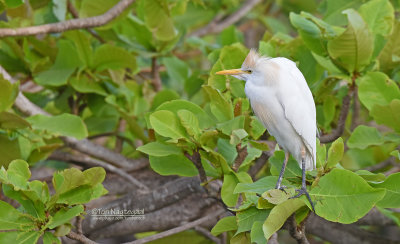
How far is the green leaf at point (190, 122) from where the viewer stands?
1.61 metres

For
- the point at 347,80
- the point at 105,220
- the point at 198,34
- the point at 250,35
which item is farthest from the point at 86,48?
the point at 250,35

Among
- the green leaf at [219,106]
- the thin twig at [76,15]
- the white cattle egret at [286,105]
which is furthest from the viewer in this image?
the thin twig at [76,15]

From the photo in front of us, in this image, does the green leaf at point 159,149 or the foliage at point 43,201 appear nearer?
the foliage at point 43,201

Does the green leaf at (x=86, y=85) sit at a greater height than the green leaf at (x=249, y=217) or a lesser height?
greater

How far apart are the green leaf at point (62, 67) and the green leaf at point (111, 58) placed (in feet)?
0.23

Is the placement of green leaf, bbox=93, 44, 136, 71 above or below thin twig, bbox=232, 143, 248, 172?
above

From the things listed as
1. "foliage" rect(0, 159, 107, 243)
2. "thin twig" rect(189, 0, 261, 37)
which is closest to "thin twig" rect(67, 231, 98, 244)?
"foliage" rect(0, 159, 107, 243)

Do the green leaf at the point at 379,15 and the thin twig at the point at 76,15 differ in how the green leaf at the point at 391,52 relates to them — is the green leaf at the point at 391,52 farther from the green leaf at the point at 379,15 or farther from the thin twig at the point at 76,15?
the thin twig at the point at 76,15

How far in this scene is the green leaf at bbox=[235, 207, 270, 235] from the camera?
143 cm

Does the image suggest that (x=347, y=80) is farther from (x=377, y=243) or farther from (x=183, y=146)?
(x=377, y=243)

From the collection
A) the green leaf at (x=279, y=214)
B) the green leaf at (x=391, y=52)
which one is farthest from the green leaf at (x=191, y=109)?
the green leaf at (x=391, y=52)

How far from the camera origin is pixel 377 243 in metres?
2.32

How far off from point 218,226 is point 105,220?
764mm

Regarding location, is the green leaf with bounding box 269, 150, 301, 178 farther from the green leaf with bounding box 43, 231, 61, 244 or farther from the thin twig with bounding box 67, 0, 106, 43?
the thin twig with bounding box 67, 0, 106, 43
